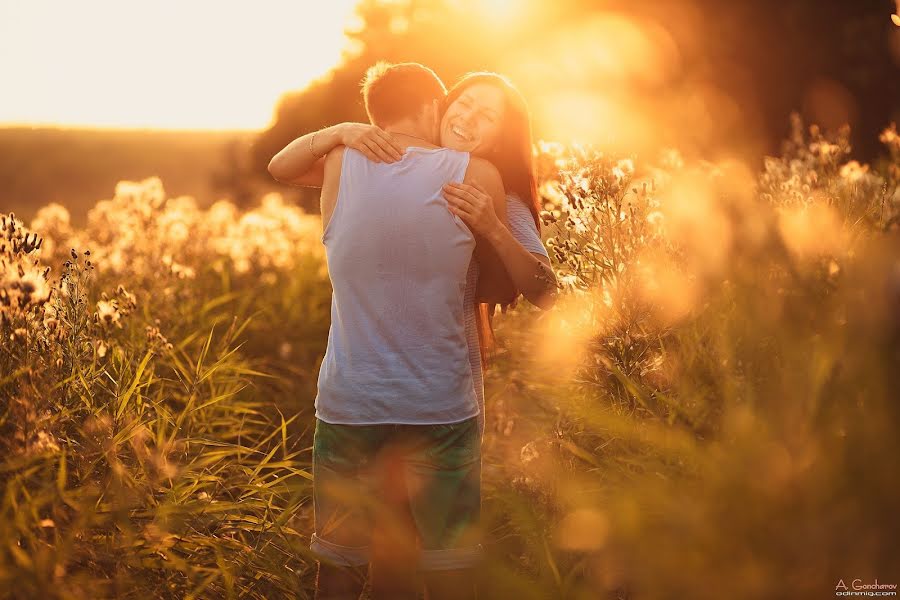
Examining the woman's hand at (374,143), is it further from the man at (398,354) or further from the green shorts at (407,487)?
the green shorts at (407,487)

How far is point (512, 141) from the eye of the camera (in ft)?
8.94

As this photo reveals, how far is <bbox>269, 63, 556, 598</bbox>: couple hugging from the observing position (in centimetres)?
232

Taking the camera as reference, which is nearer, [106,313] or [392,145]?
[392,145]

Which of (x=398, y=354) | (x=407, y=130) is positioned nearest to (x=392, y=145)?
(x=407, y=130)

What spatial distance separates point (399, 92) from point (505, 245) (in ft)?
1.95

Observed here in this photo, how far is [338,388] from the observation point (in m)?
2.44

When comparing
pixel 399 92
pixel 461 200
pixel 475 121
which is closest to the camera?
pixel 461 200

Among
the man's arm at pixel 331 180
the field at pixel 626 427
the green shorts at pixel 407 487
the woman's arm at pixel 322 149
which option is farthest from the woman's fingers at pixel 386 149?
the field at pixel 626 427

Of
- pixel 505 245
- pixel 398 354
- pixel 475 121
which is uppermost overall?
pixel 475 121

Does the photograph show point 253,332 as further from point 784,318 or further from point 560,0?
point 560,0

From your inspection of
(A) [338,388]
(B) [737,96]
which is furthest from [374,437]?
(B) [737,96]

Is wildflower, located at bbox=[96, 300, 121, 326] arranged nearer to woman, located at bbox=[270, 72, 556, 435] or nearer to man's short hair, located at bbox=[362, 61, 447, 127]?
woman, located at bbox=[270, 72, 556, 435]

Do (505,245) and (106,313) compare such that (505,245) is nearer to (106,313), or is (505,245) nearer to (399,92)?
(399,92)

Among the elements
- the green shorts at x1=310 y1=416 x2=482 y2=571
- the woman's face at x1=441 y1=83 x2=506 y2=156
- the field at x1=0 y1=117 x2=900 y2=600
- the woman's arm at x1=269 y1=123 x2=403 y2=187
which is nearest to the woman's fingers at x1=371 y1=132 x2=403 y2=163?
the woman's arm at x1=269 y1=123 x2=403 y2=187
